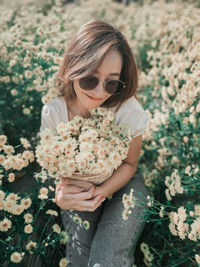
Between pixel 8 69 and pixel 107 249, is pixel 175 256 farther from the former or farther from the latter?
pixel 8 69

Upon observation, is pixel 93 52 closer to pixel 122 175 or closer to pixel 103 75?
pixel 103 75

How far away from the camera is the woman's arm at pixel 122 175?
136cm

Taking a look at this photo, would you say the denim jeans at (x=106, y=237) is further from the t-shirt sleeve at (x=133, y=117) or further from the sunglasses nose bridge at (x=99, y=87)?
the sunglasses nose bridge at (x=99, y=87)

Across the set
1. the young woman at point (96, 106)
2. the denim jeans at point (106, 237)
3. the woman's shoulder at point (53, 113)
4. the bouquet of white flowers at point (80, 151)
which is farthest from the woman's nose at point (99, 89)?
the denim jeans at point (106, 237)

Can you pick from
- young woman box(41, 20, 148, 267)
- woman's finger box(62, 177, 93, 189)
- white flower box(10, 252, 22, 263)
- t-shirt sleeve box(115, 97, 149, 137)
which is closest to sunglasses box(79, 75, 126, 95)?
young woman box(41, 20, 148, 267)

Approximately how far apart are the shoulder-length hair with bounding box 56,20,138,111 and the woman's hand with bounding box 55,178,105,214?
578 millimetres

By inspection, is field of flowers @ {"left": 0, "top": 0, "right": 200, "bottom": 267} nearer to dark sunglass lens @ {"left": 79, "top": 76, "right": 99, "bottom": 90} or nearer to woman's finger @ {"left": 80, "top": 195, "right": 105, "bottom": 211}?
woman's finger @ {"left": 80, "top": 195, "right": 105, "bottom": 211}

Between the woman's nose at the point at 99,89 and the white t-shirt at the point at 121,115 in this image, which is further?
the white t-shirt at the point at 121,115

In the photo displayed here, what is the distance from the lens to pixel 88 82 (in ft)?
4.13

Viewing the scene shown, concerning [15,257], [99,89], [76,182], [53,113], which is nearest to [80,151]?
[76,182]

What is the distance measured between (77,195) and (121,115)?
1.85 feet

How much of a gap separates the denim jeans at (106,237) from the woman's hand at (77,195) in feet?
0.32

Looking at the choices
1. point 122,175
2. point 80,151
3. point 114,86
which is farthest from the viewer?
point 122,175

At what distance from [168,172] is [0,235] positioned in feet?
4.14
